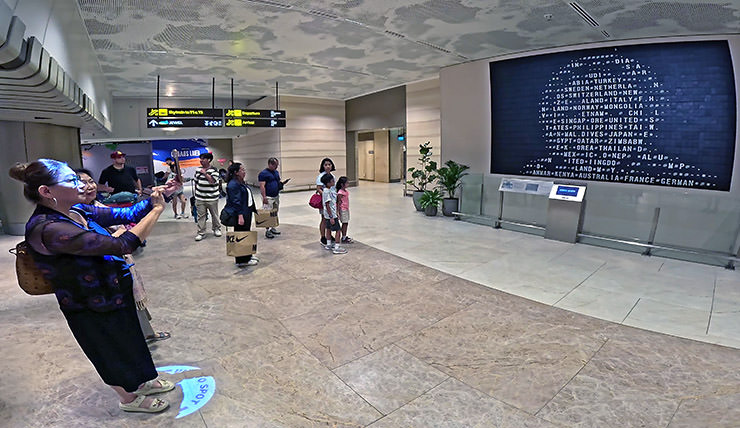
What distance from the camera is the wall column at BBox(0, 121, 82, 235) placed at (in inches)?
291

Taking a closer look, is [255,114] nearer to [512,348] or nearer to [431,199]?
[431,199]

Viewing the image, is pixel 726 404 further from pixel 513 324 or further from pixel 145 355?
pixel 145 355

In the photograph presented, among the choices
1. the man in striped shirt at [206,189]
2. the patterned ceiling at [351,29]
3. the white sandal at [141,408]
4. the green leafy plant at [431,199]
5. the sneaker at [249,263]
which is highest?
the patterned ceiling at [351,29]

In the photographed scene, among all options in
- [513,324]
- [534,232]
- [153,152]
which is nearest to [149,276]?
[513,324]

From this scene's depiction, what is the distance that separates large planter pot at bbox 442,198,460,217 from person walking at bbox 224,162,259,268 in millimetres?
4832

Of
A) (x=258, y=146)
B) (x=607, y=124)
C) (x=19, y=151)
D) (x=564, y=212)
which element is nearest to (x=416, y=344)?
(x=564, y=212)

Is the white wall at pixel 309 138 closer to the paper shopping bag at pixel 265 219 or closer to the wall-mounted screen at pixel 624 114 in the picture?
the paper shopping bag at pixel 265 219

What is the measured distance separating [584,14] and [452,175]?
12.7 feet

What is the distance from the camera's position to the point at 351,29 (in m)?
6.09

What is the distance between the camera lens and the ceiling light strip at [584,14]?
493cm

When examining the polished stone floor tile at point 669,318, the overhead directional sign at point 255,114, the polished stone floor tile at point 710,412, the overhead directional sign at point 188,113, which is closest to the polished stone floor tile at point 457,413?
the polished stone floor tile at point 710,412

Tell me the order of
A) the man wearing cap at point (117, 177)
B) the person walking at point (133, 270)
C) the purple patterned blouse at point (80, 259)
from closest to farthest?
1. the purple patterned blouse at point (80, 259)
2. the person walking at point (133, 270)
3. the man wearing cap at point (117, 177)

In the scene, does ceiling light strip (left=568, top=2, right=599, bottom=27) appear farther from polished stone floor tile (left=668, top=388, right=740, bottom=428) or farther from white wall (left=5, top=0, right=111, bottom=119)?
A: white wall (left=5, top=0, right=111, bottom=119)

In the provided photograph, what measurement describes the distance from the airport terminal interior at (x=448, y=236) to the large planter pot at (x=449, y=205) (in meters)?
0.02
